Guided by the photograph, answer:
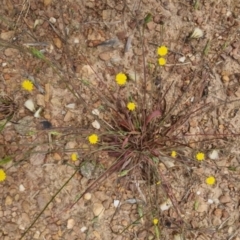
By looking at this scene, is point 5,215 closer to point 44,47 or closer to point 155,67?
point 44,47

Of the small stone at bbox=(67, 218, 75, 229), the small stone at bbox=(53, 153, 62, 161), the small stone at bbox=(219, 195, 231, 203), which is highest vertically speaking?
the small stone at bbox=(219, 195, 231, 203)

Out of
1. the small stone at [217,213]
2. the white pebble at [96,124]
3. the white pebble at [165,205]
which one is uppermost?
the white pebble at [96,124]

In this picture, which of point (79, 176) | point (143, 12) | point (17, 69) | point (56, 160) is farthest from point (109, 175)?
point (143, 12)

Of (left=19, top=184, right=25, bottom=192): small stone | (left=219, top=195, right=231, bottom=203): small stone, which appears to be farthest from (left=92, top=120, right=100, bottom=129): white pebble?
(left=219, top=195, right=231, bottom=203): small stone

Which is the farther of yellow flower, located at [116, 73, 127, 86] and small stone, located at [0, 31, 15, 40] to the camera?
small stone, located at [0, 31, 15, 40]

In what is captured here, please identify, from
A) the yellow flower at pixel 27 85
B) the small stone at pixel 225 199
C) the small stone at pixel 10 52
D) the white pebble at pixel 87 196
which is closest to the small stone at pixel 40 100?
the yellow flower at pixel 27 85

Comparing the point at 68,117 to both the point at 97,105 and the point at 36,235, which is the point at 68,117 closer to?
the point at 97,105

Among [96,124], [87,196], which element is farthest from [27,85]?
[87,196]

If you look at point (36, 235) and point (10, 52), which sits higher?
point (10, 52)

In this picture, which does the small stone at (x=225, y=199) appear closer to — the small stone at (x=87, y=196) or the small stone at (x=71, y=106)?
the small stone at (x=87, y=196)

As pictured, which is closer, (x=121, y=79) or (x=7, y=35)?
(x=121, y=79)

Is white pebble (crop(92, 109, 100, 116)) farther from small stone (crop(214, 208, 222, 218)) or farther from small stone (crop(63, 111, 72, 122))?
small stone (crop(214, 208, 222, 218))
